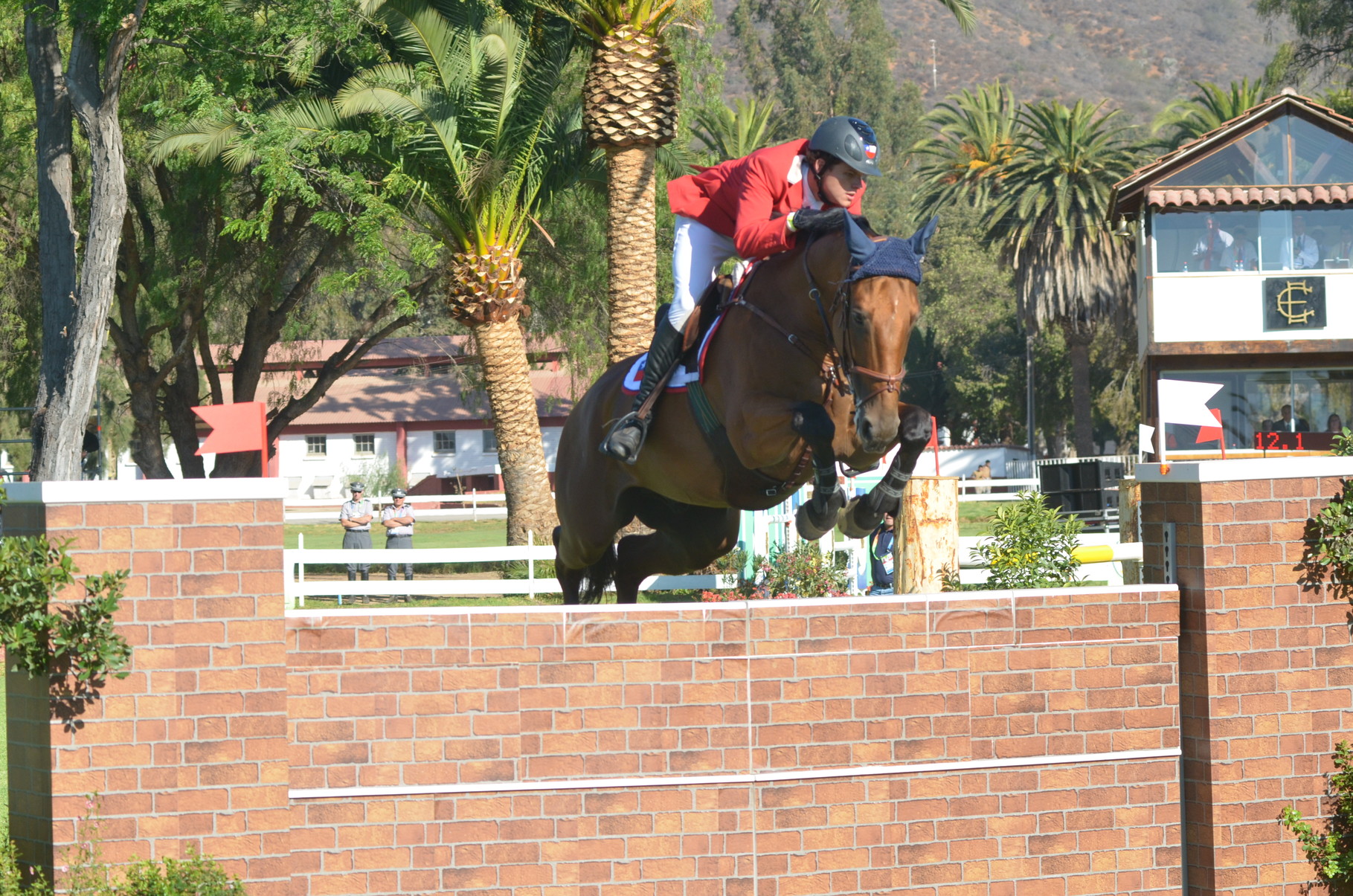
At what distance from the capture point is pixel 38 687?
13.0 feet

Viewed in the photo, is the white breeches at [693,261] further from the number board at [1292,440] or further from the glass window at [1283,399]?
the glass window at [1283,399]

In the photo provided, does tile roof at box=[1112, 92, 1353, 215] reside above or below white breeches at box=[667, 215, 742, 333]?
above

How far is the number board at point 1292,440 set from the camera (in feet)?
71.5

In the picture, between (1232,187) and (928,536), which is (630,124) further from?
(1232,187)

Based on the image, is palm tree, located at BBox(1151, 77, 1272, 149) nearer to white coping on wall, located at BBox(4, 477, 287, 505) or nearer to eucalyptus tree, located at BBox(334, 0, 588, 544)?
eucalyptus tree, located at BBox(334, 0, 588, 544)

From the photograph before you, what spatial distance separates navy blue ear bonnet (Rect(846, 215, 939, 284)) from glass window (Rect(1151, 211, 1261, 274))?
831 inches

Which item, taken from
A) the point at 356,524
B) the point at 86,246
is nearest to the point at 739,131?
the point at 356,524

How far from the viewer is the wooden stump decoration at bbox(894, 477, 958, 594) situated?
29.5 feet

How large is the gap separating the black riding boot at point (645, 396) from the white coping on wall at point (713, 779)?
6.48 feet

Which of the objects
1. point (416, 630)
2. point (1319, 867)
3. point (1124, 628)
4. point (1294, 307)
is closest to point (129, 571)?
point (416, 630)

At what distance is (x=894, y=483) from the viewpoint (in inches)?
201

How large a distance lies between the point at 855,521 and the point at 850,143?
1552mm

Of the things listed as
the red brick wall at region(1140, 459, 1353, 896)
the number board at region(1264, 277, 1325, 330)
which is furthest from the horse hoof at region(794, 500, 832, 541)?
the number board at region(1264, 277, 1325, 330)

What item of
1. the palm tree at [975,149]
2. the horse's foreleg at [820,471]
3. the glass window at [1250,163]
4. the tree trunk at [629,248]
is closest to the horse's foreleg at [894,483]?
the horse's foreleg at [820,471]
